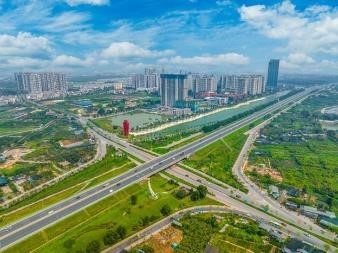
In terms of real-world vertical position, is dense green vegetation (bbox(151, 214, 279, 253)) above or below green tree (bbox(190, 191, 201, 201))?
below

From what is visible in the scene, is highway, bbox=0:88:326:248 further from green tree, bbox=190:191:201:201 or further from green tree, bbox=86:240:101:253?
green tree, bbox=190:191:201:201

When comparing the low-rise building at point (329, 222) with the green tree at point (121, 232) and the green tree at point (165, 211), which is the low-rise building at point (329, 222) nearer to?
the green tree at point (165, 211)

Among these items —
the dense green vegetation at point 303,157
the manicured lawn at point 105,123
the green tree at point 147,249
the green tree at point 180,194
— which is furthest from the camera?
the manicured lawn at point 105,123

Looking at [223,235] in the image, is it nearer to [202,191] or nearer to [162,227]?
[162,227]

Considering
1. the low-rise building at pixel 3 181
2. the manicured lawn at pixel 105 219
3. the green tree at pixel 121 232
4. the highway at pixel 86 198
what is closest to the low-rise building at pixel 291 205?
the manicured lawn at pixel 105 219

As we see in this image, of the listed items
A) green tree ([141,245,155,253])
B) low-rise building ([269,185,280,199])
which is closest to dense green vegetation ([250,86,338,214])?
low-rise building ([269,185,280,199])

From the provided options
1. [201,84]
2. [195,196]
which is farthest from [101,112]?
[195,196]
